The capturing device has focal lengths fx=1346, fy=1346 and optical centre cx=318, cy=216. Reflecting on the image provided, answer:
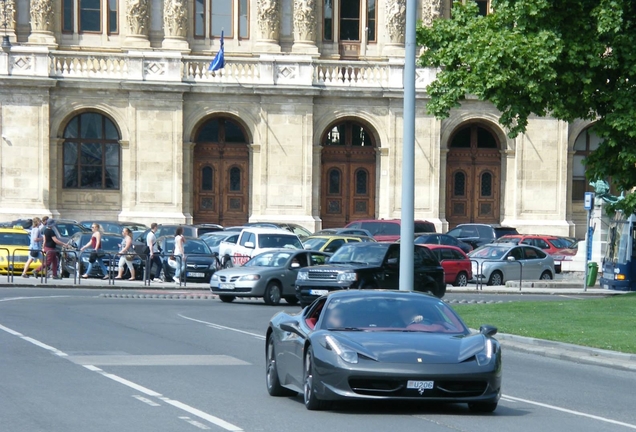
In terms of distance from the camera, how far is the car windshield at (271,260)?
115ft

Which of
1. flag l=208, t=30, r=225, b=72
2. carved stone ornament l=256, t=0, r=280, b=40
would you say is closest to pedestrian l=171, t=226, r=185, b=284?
flag l=208, t=30, r=225, b=72

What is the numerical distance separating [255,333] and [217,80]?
1357 inches

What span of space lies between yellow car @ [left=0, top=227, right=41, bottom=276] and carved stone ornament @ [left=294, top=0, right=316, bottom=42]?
20320 millimetres

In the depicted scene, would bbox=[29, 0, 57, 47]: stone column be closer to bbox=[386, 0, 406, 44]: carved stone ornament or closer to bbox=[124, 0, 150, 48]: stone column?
bbox=[124, 0, 150, 48]: stone column

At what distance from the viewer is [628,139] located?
114ft

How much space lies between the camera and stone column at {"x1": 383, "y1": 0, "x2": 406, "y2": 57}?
60.1 m

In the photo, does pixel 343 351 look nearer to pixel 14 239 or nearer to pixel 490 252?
pixel 14 239

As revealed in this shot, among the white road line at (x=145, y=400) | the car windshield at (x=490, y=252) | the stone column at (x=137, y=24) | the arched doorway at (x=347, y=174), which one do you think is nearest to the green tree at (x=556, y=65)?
the car windshield at (x=490, y=252)

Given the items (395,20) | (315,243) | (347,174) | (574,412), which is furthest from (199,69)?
(574,412)

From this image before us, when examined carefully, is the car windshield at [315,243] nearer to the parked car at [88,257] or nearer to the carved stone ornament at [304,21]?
the parked car at [88,257]

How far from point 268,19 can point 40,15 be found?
9942mm

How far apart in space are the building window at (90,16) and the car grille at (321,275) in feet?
105

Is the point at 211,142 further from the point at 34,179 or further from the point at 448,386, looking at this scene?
the point at 448,386

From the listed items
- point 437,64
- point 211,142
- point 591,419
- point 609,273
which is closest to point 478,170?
point 211,142
